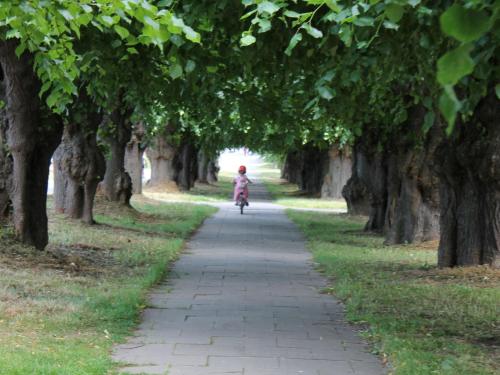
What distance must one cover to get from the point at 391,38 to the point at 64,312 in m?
3.88

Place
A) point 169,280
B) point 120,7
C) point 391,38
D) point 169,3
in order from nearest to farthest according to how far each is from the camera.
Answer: point 120,7 → point 391,38 → point 169,3 → point 169,280

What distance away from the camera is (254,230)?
74.9 ft

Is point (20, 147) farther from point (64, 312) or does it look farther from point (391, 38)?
point (391, 38)

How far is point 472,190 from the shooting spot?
13.2 meters

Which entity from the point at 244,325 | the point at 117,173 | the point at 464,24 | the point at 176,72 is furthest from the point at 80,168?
the point at 464,24

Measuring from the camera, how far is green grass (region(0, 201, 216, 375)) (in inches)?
255

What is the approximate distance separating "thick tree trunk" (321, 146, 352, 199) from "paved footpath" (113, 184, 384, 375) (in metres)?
24.0

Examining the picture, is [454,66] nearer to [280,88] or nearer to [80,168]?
[280,88]

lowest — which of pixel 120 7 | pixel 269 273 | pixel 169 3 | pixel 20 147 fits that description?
pixel 269 273

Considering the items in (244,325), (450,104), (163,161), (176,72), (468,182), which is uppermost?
(176,72)

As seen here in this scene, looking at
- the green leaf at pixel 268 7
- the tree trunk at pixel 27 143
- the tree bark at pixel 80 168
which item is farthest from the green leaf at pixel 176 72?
the tree bark at pixel 80 168

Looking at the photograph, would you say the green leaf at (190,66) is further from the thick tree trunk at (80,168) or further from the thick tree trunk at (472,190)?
the thick tree trunk at (80,168)

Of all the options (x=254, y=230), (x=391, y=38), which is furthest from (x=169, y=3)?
(x=254, y=230)

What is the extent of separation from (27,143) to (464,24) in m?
11.2
